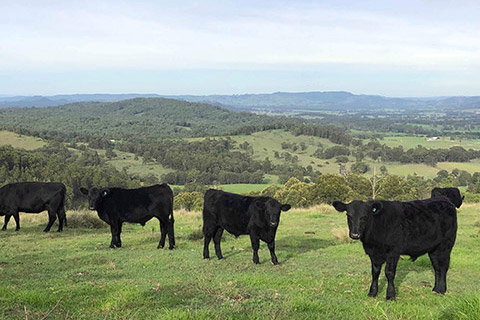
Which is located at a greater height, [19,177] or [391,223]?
[391,223]

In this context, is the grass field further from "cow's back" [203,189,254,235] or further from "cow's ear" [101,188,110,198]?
"cow's ear" [101,188,110,198]

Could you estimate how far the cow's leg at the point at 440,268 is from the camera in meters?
8.65

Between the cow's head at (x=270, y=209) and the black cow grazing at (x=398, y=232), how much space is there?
2.63 m

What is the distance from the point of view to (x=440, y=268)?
344 inches

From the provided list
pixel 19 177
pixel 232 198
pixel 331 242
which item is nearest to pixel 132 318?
pixel 232 198

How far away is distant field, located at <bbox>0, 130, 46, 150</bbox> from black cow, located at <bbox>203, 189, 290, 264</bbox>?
155 meters

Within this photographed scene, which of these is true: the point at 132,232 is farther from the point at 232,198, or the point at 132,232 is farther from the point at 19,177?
the point at 19,177

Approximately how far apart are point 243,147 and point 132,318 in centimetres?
18731

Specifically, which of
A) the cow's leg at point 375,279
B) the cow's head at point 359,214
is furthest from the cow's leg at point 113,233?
the cow's leg at point 375,279

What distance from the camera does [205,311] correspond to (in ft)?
20.6

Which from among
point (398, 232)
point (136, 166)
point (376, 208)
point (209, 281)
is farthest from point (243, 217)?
point (136, 166)

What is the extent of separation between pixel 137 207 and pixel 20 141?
16599cm

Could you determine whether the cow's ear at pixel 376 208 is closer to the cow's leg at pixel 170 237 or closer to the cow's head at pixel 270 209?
the cow's head at pixel 270 209

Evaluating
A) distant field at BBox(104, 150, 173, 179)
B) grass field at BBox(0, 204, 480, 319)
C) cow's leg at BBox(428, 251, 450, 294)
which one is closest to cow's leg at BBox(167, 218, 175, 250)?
grass field at BBox(0, 204, 480, 319)
